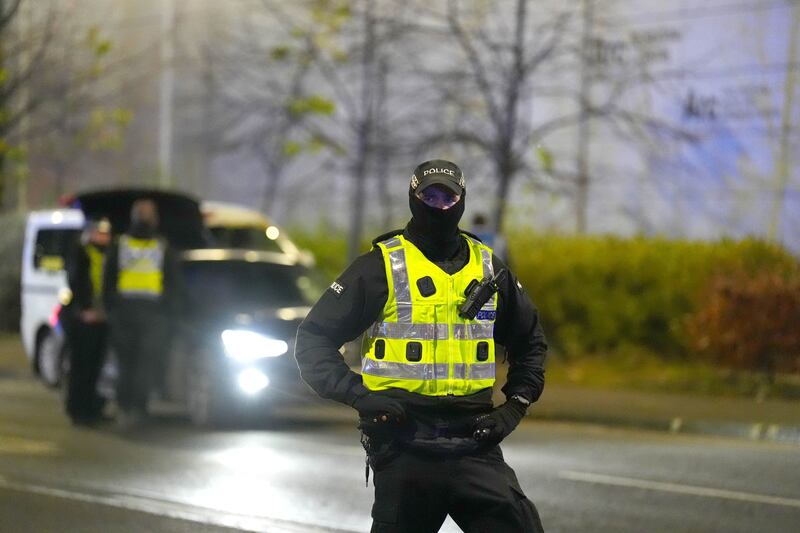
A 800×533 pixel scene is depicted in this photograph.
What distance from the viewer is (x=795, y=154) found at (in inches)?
809

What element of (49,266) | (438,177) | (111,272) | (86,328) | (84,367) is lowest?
(84,367)

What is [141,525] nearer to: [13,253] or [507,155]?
[507,155]

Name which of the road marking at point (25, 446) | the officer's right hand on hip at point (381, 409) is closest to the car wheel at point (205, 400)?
the road marking at point (25, 446)

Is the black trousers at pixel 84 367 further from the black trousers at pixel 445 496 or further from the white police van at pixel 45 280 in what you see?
the black trousers at pixel 445 496

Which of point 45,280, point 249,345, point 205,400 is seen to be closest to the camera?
point 205,400

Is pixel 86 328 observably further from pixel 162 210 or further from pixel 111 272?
pixel 162 210

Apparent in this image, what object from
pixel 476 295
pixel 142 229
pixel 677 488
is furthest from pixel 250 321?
pixel 476 295

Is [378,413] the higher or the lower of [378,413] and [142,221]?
the lower

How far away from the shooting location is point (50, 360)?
57.0 feet

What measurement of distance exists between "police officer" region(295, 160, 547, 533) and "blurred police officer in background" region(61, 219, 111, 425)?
8.71 m

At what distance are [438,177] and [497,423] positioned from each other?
2.74 ft

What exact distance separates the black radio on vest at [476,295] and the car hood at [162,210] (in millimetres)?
11610

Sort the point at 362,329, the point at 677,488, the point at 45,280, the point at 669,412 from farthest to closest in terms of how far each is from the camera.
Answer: the point at 45,280 < the point at 669,412 < the point at 677,488 < the point at 362,329

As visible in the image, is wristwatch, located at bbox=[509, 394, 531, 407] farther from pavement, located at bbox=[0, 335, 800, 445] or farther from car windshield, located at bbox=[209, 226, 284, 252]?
car windshield, located at bbox=[209, 226, 284, 252]
